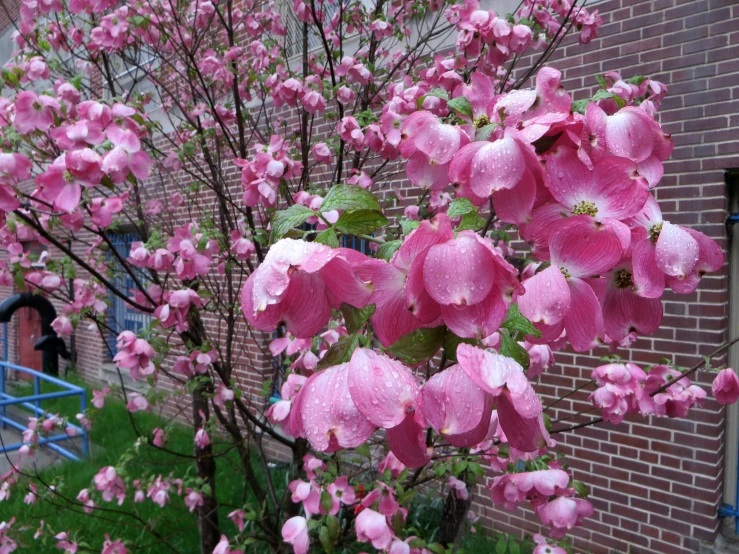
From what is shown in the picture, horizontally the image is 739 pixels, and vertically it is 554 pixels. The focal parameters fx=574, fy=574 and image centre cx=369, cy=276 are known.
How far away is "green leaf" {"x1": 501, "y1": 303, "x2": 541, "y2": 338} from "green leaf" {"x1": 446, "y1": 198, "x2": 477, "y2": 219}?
0.12 metres

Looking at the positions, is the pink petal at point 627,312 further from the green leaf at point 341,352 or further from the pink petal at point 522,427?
the green leaf at point 341,352

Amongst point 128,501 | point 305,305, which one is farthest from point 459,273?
point 128,501

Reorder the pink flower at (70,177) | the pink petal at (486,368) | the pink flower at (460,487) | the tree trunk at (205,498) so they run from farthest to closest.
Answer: the tree trunk at (205,498) < the pink flower at (460,487) < the pink flower at (70,177) < the pink petal at (486,368)

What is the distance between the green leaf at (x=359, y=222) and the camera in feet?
2.06

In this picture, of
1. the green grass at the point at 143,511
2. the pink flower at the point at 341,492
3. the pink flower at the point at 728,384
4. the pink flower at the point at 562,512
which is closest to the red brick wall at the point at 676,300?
the green grass at the point at 143,511

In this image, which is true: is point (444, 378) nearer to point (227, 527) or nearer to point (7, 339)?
point (227, 527)

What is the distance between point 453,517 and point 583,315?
2.56 meters

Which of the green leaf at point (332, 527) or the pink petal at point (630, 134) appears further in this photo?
the green leaf at point (332, 527)

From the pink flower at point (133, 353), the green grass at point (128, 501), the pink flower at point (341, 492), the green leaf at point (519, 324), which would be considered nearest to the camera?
the green leaf at point (519, 324)

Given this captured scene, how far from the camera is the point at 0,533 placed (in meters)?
2.95

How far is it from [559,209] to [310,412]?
0.34 meters

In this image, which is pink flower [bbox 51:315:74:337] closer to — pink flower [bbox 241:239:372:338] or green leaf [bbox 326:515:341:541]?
green leaf [bbox 326:515:341:541]

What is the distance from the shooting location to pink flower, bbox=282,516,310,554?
1.85m

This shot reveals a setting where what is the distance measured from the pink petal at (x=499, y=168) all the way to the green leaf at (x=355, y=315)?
0.17 m
